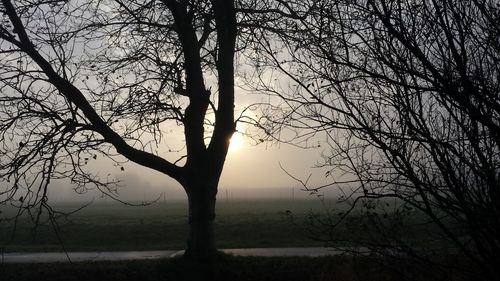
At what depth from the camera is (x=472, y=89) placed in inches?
122

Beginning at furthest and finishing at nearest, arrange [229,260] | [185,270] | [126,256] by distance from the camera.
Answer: [126,256], [229,260], [185,270]

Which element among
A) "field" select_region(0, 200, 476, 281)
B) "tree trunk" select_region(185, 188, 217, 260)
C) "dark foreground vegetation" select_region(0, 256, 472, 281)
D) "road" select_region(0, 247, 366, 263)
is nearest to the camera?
"field" select_region(0, 200, 476, 281)

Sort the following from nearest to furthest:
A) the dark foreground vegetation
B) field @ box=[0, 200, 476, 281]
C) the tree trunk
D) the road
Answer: field @ box=[0, 200, 476, 281]
the dark foreground vegetation
the tree trunk
the road

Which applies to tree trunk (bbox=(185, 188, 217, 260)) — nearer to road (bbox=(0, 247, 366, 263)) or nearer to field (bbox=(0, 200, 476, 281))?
field (bbox=(0, 200, 476, 281))

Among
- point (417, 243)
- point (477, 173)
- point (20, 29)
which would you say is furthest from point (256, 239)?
point (477, 173)

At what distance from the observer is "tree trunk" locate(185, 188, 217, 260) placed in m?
13.1

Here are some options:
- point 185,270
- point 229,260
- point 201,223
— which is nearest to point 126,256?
point 201,223

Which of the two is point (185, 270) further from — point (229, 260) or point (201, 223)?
point (201, 223)

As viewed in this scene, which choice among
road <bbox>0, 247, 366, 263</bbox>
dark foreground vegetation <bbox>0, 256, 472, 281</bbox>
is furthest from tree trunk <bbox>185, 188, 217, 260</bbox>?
road <bbox>0, 247, 366, 263</bbox>

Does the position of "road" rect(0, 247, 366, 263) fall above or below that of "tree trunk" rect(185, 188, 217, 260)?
below

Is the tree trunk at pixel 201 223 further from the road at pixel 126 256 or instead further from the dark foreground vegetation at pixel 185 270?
the road at pixel 126 256

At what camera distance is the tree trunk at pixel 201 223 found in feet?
42.9

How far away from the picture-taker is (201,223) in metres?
13.2

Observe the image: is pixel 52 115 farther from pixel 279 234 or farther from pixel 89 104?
pixel 279 234
